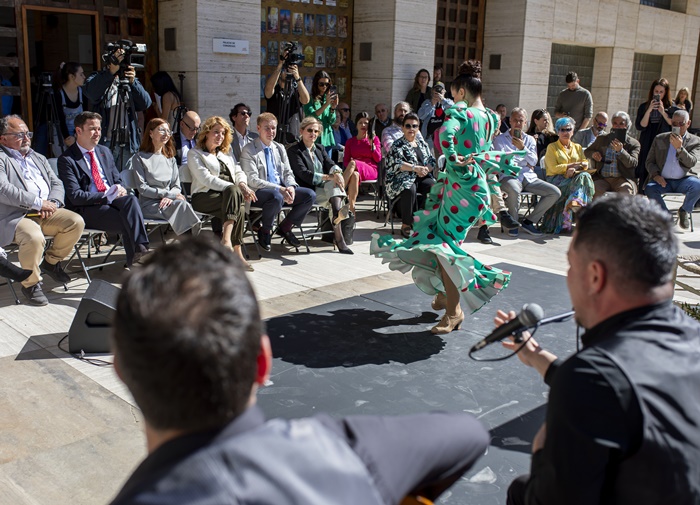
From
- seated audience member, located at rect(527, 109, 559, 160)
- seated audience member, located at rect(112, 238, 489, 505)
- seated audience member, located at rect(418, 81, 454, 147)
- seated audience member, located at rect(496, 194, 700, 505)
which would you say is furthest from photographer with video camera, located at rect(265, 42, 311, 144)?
seated audience member, located at rect(112, 238, 489, 505)

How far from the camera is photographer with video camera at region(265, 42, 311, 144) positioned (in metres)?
8.93

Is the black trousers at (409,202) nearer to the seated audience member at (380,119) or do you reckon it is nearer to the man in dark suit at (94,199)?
the seated audience member at (380,119)

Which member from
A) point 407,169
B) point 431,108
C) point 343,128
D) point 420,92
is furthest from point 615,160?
point 343,128

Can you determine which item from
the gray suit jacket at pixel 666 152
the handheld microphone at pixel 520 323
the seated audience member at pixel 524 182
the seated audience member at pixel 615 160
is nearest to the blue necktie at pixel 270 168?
the seated audience member at pixel 524 182

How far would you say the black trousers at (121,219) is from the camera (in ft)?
20.5

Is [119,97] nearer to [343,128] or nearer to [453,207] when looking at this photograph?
[343,128]

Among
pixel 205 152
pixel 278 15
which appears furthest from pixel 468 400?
pixel 278 15

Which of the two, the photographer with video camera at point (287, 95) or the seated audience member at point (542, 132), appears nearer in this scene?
the photographer with video camera at point (287, 95)

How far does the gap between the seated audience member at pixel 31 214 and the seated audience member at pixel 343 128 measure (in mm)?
4872

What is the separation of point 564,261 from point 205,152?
12.2 ft

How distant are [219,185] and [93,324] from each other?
257cm

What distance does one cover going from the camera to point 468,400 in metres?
4.19

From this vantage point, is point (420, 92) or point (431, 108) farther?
point (420, 92)

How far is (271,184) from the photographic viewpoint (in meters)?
7.46
